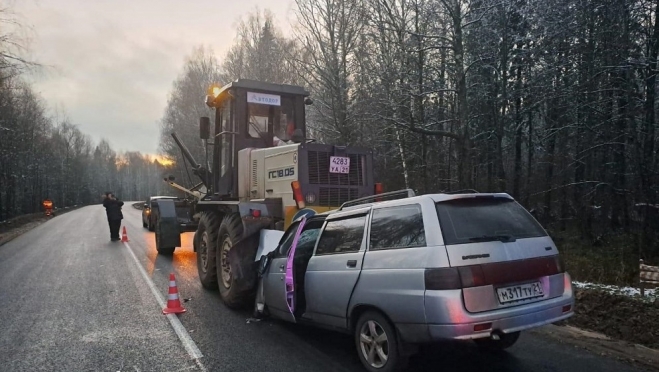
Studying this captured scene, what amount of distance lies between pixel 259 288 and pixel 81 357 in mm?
2154

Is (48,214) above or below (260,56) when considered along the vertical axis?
below

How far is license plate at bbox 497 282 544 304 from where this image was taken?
3707 millimetres

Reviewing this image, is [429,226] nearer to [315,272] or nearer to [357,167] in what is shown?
[315,272]

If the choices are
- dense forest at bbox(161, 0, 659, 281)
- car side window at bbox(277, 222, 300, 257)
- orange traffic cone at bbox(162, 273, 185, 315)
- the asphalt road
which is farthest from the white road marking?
dense forest at bbox(161, 0, 659, 281)

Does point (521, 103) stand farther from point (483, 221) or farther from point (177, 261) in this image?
point (483, 221)

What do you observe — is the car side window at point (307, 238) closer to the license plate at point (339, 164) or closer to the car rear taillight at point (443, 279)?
the car rear taillight at point (443, 279)

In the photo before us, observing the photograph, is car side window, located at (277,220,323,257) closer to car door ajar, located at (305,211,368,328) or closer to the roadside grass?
car door ajar, located at (305,211,368,328)

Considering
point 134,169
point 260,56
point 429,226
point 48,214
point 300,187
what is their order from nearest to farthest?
point 429,226 → point 300,187 → point 260,56 → point 48,214 → point 134,169

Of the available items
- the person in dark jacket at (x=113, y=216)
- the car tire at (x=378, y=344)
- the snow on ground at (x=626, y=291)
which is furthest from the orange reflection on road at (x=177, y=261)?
the snow on ground at (x=626, y=291)

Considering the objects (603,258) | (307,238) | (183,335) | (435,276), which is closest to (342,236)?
(307,238)

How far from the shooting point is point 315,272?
4.91 metres

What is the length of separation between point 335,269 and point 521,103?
1364cm

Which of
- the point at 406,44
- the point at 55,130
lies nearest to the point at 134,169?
the point at 55,130

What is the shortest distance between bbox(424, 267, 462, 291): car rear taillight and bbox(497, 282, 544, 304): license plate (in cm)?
44
